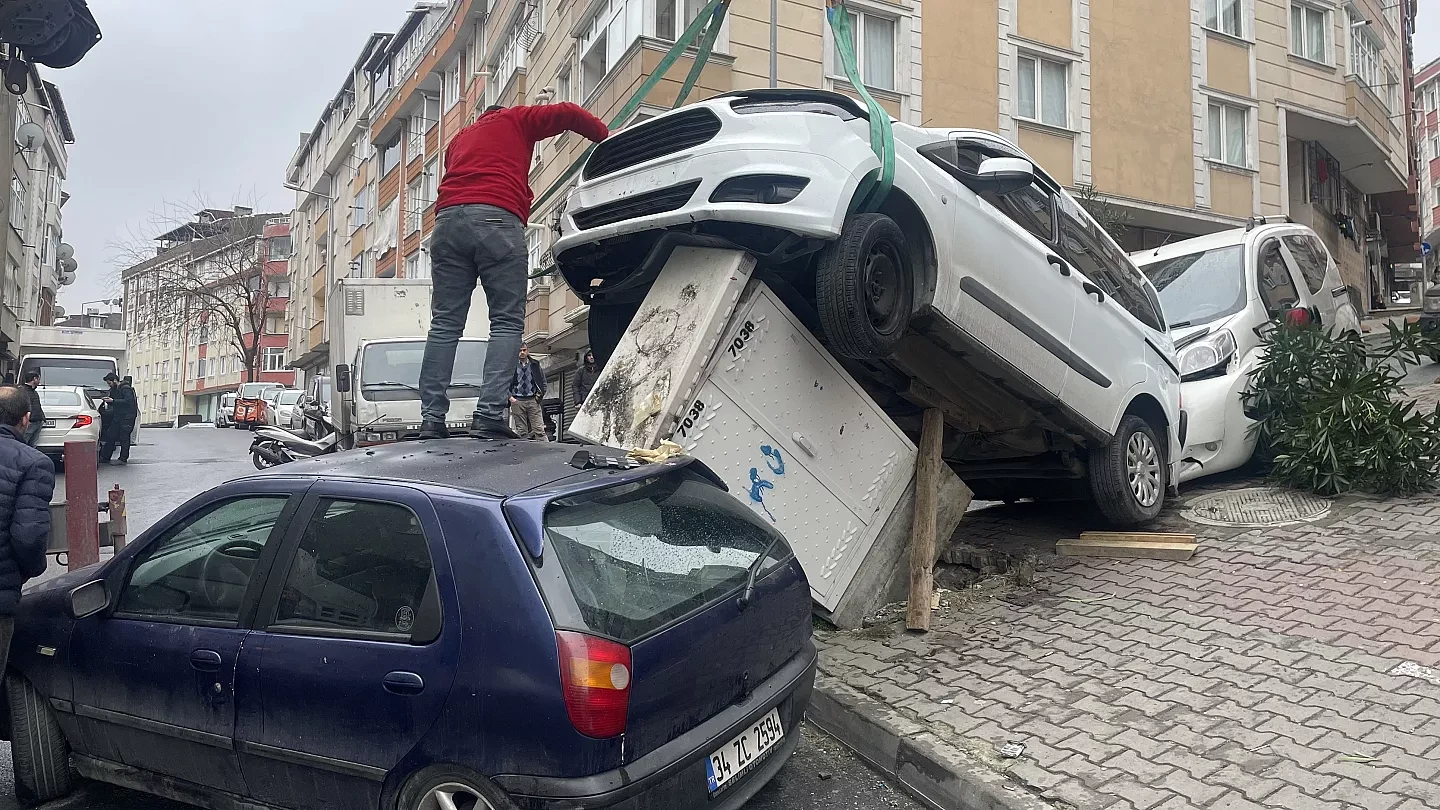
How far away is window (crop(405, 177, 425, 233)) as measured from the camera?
32.4m

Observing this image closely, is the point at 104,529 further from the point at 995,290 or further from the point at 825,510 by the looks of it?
the point at 995,290

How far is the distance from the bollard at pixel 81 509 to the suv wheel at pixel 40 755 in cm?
222

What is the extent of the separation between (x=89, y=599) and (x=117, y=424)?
608 inches

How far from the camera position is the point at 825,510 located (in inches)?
195

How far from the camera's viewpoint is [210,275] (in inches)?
1875

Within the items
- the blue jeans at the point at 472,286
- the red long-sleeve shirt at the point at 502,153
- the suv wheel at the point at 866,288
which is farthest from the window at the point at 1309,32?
the blue jeans at the point at 472,286

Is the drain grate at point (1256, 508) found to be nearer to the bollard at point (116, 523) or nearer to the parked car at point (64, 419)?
the bollard at point (116, 523)

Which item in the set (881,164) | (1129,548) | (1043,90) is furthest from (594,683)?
(1043,90)

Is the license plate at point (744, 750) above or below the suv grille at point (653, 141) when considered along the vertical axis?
below

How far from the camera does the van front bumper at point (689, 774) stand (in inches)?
102

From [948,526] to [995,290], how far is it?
1.38 meters

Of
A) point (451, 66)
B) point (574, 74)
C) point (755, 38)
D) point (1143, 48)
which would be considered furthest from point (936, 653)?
point (451, 66)

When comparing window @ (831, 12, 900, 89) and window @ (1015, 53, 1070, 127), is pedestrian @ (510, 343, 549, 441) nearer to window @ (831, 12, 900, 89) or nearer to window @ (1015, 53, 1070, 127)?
window @ (831, 12, 900, 89)

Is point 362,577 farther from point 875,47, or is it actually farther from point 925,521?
point 875,47
